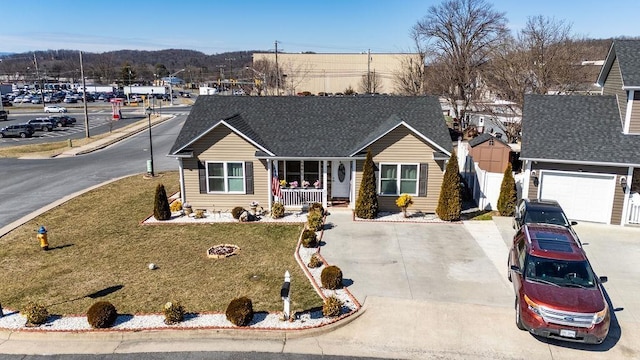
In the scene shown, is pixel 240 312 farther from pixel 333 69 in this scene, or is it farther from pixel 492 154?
pixel 333 69

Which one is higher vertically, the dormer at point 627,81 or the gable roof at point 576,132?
the dormer at point 627,81

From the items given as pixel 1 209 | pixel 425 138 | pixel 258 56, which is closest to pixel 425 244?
pixel 425 138

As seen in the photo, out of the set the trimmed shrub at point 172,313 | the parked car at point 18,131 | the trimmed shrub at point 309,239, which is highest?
the parked car at point 18,131

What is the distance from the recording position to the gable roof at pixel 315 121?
2145 cm

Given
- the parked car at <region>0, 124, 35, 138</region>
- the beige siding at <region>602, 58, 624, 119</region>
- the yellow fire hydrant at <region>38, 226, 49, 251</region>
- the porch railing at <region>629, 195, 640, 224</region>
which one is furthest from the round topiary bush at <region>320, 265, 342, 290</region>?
the parked car at <region>0, 124, 35, 138</region>

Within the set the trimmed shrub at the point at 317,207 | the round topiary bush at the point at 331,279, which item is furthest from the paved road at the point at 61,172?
the round topiary bush at the point at 331,279

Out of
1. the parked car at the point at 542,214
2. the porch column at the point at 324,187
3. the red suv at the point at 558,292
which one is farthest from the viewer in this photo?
the porch column at the point at 324,187

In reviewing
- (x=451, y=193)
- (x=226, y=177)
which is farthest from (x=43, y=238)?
(x=451, y=193)

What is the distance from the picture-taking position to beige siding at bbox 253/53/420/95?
99062 millimetres

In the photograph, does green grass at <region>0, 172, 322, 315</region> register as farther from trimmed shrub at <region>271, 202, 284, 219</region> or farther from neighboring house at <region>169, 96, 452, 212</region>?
neighboring house at <region>169, 96, 452, 212</region>

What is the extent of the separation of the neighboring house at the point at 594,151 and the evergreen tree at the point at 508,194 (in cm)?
69

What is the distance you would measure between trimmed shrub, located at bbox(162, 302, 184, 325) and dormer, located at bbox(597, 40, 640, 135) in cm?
1925

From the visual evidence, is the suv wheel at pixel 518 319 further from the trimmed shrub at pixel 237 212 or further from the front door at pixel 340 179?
the trimmed shrub at pixel 237 212

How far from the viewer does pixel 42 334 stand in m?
11.7
